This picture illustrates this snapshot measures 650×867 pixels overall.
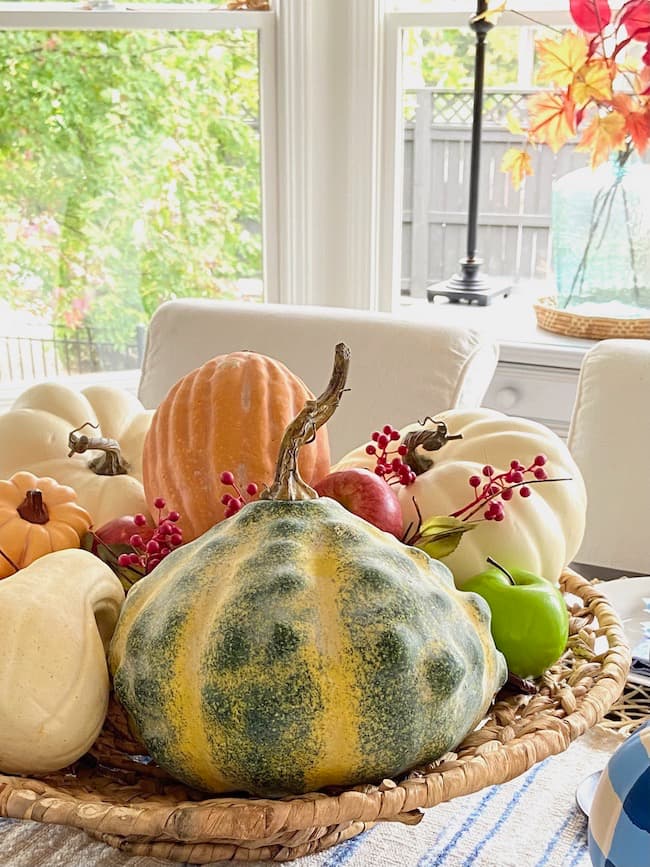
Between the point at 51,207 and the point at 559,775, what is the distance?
217cm

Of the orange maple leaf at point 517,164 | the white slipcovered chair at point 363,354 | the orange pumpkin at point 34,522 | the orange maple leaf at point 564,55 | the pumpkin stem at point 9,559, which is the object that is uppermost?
the orange maple leaf at point 564,55

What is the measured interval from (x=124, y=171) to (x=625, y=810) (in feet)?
7.84

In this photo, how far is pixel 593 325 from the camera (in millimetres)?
2172

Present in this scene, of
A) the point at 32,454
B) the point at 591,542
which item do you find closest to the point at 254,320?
the point at 591,542

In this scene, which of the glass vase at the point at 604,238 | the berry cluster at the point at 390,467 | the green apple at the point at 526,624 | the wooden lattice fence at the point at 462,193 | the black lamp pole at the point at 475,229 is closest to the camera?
the green apple at the point at 526,624

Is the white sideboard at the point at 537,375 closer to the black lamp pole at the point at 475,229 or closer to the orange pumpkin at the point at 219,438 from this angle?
the black lamp pole at the point at 475,229

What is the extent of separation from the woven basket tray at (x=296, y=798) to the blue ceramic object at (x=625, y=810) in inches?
3.5

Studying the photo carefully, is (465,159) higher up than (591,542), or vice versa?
(465,159)

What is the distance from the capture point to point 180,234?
2.66 metres

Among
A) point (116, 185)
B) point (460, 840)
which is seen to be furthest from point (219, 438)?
point (116, 185)

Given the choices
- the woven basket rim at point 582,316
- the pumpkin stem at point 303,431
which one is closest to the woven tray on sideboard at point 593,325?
the woven basket rim at point 582,316

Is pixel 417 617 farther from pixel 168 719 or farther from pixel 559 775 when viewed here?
pixel 559 775

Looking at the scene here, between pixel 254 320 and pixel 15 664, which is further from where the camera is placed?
pixel 254 320

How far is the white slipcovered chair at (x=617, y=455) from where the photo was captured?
1.40m
